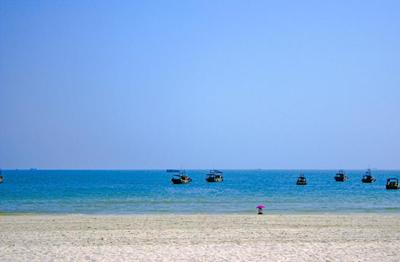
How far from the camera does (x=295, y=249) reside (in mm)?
16844

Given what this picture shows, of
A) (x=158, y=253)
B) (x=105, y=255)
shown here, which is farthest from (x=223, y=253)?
(x=105, y=255)

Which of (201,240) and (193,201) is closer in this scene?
(201,240)

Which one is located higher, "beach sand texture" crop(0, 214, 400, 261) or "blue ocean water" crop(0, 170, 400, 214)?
"beach sand texture" crop(0, 214, 400, 261)

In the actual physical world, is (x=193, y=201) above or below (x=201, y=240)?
below

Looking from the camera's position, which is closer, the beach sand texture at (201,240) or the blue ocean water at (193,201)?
the beach sand texture at (201,240)

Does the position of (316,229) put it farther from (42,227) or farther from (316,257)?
(42,227)

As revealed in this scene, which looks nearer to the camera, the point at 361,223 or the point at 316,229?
the point at 316,229

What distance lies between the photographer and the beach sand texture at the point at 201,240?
611 inches

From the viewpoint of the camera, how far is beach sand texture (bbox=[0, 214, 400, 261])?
15531 mm

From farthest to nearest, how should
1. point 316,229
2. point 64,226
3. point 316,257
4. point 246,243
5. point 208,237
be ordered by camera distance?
1. point 64,226
2. point 316,229
3. point 208,237
4. point 246,243
5. point 316,257

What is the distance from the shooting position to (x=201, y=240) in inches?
749

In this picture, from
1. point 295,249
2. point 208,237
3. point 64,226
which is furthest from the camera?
point 64,226

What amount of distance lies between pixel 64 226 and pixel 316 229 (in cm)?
1177

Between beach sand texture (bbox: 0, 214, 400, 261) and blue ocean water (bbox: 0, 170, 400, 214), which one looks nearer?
beach sand texture (bbox: 0, 214, 400, 261)
